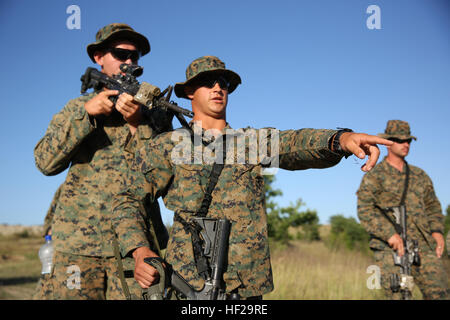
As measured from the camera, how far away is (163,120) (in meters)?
3.55

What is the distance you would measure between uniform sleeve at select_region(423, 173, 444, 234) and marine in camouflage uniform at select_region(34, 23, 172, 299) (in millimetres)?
5042

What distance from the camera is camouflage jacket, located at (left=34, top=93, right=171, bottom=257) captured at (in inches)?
131

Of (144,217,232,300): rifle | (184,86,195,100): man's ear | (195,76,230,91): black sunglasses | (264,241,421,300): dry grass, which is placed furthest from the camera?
(264,241,421,300): dry grass

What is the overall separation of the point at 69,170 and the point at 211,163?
140 centimetres

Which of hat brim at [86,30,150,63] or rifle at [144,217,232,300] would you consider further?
hat brim at [86,30,150,63]

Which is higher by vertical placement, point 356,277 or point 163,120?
point 163,120

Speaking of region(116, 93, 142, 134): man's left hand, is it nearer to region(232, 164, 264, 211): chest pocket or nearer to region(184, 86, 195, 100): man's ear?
region(184, 86, 195, 100): man's ear

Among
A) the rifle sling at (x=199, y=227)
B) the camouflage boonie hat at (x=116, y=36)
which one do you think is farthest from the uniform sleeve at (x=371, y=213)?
the camouflage boonie hat at (x=116, y=36)

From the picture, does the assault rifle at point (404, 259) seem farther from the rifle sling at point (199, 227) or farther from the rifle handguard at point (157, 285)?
the rifle handguard at point (157, 285)

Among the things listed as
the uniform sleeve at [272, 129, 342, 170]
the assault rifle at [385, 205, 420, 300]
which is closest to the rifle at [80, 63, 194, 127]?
the uniform sleeve at [272, 129, 342, 170]

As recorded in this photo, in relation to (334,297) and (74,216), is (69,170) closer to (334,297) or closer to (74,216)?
(74,216)

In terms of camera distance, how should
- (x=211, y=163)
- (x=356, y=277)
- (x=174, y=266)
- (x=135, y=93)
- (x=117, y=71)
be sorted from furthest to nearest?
(x=356, y=277)
(x=117, y=71)
(x=135, y=93)
(x=211, y=163)
(x=174, y=266)

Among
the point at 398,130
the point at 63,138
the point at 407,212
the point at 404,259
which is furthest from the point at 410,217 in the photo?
the point at 63,138
